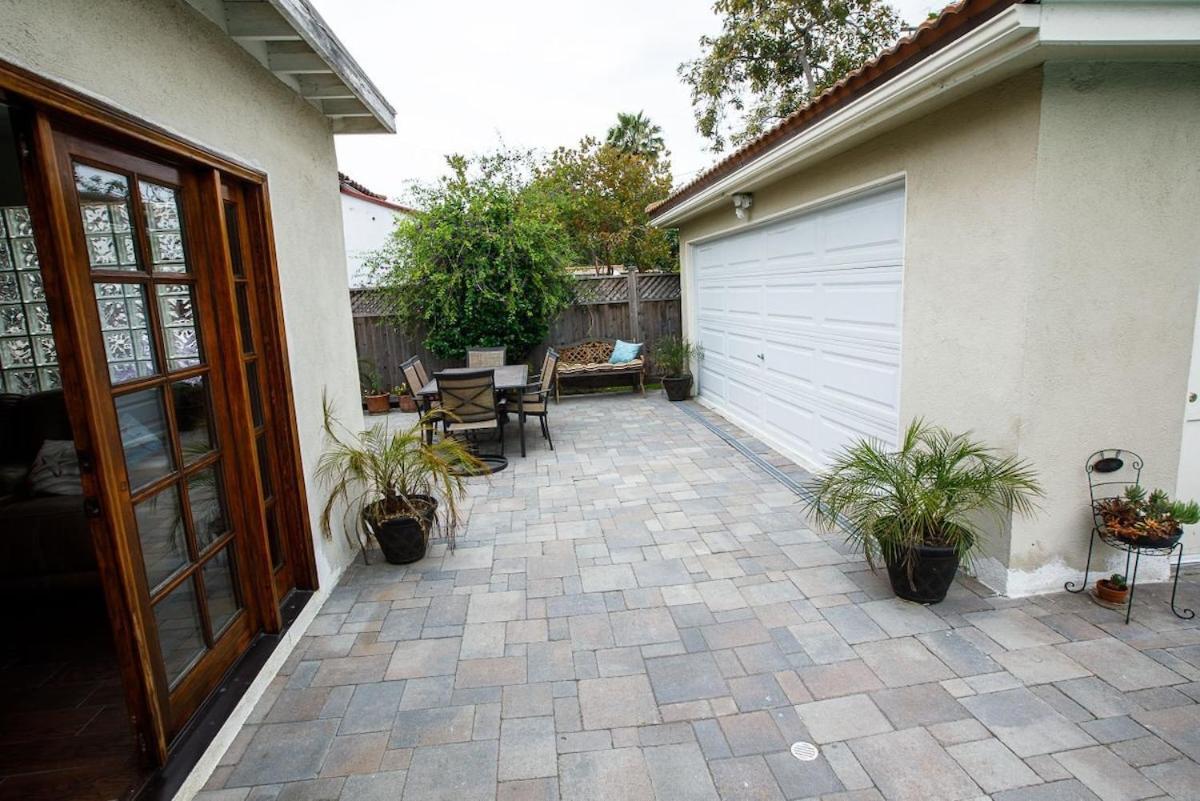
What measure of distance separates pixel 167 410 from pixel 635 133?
26.6 metres

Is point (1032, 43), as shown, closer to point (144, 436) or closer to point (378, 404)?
point (144, 436)

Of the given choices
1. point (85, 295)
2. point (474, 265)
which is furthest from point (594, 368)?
point (85, 295)

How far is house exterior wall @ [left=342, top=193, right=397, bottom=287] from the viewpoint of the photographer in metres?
14.9

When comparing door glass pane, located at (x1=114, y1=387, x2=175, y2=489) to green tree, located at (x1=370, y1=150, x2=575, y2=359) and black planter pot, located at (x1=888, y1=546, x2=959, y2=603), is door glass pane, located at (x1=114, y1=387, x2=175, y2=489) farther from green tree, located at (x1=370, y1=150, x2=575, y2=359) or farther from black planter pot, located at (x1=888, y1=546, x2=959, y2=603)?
green tree, located at (x1=370, y1=150, x2=575, y2=359)

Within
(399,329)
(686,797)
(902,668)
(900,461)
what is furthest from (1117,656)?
(399,329)

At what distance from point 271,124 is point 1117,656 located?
15.3ft

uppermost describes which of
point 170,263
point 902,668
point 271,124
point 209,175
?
point 271,124

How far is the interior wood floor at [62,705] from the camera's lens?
6.82 ft

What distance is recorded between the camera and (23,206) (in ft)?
13.6

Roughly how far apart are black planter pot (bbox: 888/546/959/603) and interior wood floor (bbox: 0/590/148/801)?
3.30 meters

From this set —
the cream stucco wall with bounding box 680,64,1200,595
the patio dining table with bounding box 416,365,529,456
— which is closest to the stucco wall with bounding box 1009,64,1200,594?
the cream stucco wall with bounding box 680,64,1200,595

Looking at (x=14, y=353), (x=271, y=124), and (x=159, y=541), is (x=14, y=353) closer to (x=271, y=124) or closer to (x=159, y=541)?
(x=271, y=124)

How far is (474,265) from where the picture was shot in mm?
8859

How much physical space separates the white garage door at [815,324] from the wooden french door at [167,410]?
3864mm
